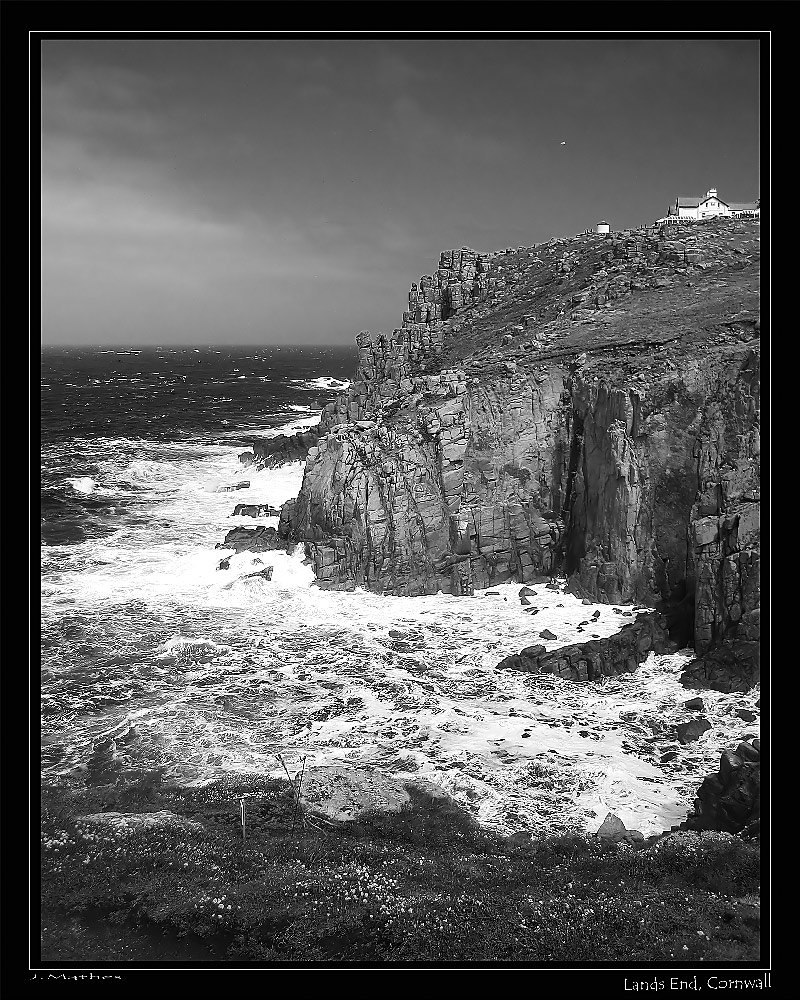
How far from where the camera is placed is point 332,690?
22.8 m

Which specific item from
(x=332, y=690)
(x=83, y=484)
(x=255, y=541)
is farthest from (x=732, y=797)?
(x=83, y=484)

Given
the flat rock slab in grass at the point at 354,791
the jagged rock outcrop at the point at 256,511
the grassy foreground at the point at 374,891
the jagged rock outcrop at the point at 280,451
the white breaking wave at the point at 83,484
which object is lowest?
the grassy foreground at the point at 374,891

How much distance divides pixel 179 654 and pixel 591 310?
82.9ft

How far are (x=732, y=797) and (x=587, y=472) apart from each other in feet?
52.8

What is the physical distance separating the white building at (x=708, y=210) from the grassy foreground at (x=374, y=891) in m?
43.6

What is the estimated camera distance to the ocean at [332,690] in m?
18.9

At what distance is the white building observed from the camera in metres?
50.2

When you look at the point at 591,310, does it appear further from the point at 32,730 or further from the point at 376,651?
the point at 32,730

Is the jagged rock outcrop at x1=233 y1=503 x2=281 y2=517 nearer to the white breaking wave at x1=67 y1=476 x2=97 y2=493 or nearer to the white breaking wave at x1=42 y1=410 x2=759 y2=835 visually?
the white breaking wave at x1=42 y1=410 x2=759 y2=835

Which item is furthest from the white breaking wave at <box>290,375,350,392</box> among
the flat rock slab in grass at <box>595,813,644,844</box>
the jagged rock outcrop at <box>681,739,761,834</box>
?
the flat rock slab in grass at <box>595,813,644,844</box>

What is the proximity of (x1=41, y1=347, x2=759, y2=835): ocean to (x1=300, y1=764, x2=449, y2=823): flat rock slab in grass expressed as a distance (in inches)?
16.5

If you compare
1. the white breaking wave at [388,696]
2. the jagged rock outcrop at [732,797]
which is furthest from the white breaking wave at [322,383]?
the jagged rock outcrop at [732,797]

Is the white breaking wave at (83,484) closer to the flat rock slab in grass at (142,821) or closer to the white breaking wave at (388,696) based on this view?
the white breaking wave at (388,696)
